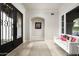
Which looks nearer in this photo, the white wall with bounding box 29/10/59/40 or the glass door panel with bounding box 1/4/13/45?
the glass door panel with bounding box 1/4/13/45

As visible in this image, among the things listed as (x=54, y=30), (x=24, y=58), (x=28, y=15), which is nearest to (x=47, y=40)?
(x=54, y=30)

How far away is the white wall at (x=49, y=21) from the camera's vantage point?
10.8m

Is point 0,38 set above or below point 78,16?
below

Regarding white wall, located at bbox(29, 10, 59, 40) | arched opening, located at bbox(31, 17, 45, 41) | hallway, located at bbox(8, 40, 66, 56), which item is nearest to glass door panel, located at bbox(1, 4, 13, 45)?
hallway, located at bbox(8, 40, 66, 56)

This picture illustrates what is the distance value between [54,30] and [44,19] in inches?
48.5

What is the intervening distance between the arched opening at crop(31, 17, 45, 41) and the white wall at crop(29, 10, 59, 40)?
788 millimetres

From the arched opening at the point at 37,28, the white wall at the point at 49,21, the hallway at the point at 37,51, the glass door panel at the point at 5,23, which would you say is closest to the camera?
the glass door panel at the point at 5,23

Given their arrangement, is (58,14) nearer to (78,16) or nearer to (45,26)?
(45,26)

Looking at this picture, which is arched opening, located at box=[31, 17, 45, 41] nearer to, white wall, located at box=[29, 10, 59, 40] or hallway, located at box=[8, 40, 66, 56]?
white wall, located at box=[29, 10, 59, 40]

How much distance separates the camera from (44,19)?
35.9 ft

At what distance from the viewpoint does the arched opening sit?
1159cm

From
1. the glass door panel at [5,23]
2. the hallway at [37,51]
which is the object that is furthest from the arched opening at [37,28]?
the glass door panel at [5,23]

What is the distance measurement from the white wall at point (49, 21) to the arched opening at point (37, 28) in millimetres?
788

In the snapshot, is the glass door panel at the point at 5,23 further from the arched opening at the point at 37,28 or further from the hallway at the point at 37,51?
the arched opening at the point at 37,28
